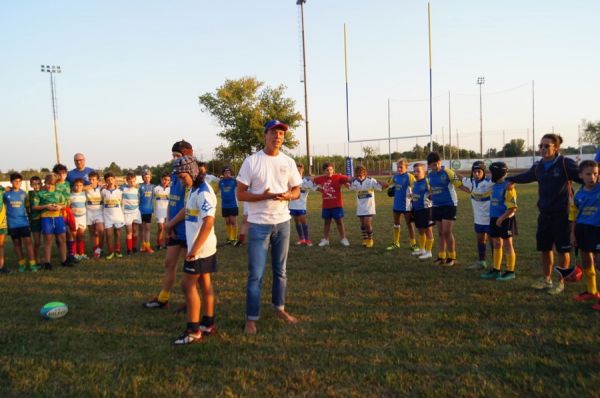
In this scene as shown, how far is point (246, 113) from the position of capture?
1885 inches

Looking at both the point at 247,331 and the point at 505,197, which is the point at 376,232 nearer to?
the point at 505,197

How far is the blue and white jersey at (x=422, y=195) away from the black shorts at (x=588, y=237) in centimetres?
328

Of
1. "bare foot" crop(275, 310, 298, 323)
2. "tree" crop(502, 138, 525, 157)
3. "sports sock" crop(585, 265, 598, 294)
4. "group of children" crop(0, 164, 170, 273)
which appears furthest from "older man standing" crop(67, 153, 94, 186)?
"tree" crop(502, 138, 525, 157)

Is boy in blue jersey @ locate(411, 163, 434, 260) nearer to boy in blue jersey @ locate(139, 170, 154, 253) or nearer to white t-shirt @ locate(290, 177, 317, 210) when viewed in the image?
white t-shirt @ locate(290, 177, 317, 210)

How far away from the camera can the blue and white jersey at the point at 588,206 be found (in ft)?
16.9

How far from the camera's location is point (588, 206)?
5.26 m

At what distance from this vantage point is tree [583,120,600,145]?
197 feet

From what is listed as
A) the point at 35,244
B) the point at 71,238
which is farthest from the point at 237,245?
the point at 35,244

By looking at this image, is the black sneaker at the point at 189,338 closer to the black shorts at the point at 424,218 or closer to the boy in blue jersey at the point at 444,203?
the boy in blue jersey at the point at 444,203

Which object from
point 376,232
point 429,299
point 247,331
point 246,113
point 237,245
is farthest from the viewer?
point 246,113

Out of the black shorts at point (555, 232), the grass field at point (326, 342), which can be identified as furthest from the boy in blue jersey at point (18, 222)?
the black shorts at point (555, 232)

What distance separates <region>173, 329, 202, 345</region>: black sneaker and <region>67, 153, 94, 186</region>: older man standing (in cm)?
675

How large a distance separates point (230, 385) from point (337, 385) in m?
0.88

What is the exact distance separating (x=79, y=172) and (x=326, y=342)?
797 cm
